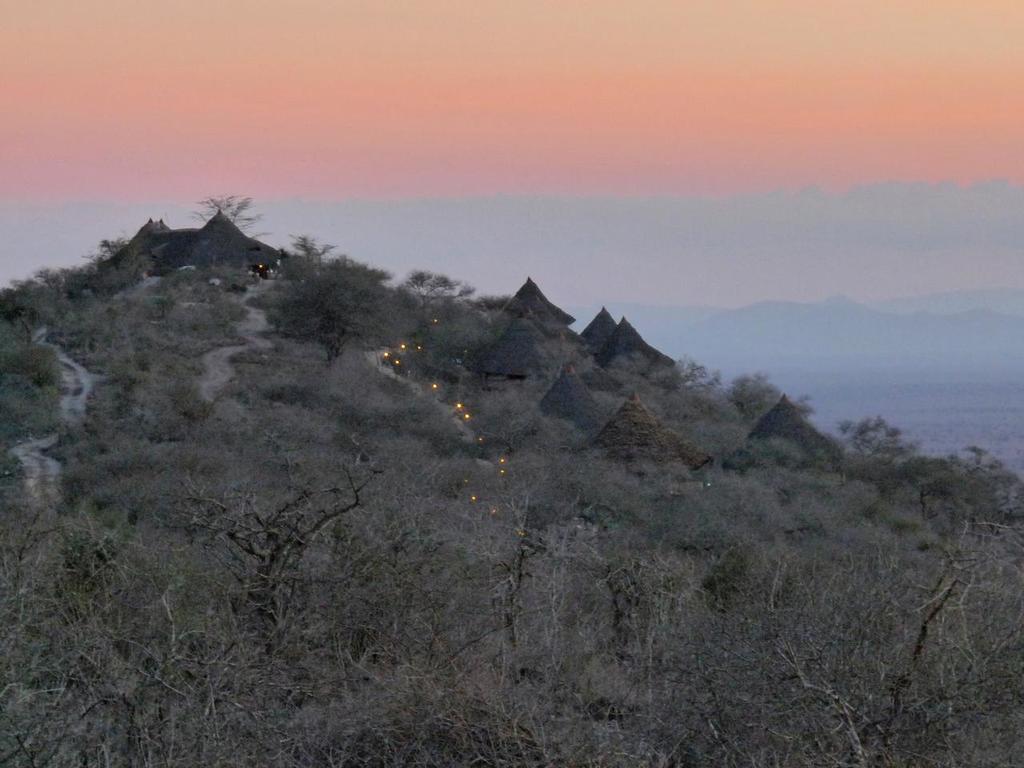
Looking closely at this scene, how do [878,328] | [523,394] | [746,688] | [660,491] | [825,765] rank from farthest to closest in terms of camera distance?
[878,328], [523,394], [660,491], [746,688], [825,765]

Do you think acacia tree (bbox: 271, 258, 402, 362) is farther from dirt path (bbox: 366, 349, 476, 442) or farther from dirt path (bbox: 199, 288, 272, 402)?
dirt path (bbox: 199, 288, 272, 402)

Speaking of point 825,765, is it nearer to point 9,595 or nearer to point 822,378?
point 9,595

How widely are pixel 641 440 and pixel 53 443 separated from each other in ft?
22.9

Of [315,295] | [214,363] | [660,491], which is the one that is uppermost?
[315,295]

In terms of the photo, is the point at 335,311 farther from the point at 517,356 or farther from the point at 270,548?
the point at 270,548

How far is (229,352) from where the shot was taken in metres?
19.6

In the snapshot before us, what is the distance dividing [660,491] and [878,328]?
3682 inches

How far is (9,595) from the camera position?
11.3 ft

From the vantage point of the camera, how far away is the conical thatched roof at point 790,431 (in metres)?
16.6

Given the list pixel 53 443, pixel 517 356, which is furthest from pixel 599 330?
pixel 53 443

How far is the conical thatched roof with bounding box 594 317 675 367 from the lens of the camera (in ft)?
76.3

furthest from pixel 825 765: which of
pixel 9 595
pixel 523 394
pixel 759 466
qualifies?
pixel 523 394

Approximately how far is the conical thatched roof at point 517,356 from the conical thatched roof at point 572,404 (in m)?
2.57

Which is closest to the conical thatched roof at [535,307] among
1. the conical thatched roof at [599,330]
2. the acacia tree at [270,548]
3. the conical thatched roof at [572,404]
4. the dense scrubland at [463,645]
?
the conical thatched roof at [599,330]
